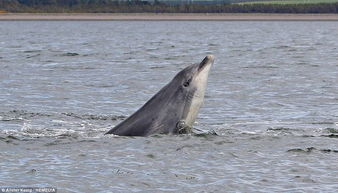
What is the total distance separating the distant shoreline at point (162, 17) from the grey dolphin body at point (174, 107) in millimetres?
160641

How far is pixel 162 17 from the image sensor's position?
604 feet

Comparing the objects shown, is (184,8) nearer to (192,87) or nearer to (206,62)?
(206,62)

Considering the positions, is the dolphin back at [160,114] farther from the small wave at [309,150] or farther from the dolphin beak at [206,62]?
the small wave at [309,150]

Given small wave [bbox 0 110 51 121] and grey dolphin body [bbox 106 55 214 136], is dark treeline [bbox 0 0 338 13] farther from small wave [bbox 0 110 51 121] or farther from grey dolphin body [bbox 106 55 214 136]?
grey dolphin body [bbox 106 55 214 136]

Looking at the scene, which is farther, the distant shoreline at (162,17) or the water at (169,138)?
the distant shoreline at (162,17)

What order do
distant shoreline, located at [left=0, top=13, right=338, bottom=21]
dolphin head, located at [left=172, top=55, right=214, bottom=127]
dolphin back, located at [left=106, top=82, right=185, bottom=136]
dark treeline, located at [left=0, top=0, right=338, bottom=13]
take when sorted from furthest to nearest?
1. dark treeline, located at [left=0, top=0, right=338, bottom=13]
2. distant shoreline, located at [left=0, top=13, right=338, bottom=21]
3. dolphin head, located at [left=172, top=55, right=214, bottom=127]
4. dolphin back, located at [left=106, top=82, right=185, bottom=136]

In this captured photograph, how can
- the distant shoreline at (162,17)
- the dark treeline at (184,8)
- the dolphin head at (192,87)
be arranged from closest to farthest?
1. the dolphin head at (192,87)
2. the distant shoreline at (162,17)
3. the dark treeline at (184,8)

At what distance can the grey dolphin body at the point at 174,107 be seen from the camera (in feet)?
58.3

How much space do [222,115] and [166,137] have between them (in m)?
7.25

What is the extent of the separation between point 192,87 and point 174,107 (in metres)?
0.51

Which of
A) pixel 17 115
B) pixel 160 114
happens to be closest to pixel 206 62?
pixel 160 114

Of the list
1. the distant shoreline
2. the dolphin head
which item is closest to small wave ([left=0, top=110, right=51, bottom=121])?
the dolphin head

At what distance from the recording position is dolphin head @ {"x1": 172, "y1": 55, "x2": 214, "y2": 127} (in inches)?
705

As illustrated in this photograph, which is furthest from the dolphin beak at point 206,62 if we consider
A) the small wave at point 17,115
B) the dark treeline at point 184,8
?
the dark treeline at point 184,8
